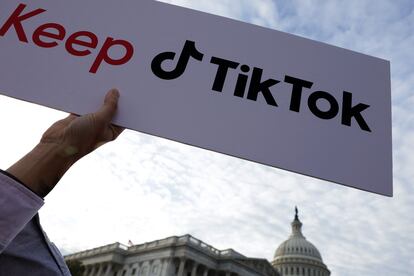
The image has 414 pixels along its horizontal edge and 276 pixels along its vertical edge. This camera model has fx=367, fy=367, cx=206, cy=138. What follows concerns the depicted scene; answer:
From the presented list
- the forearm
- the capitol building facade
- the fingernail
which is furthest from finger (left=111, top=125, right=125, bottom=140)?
the capitol building facade

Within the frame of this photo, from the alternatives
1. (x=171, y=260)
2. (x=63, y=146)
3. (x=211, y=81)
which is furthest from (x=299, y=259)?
(x=63, y=146)

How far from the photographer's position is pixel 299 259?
89500 millimetres

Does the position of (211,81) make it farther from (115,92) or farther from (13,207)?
(13,207)

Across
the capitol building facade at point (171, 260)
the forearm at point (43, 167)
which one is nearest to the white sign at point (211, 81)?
the forearm at point (43, 167)

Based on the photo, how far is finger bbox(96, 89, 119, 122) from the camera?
1.75m

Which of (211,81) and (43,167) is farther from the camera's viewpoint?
(211,81)

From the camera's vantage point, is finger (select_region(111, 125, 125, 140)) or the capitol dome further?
the capitol dome

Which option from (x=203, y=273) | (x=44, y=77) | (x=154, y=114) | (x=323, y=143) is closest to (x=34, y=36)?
(x=44, y=77)

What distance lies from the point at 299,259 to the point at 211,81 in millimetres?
95156

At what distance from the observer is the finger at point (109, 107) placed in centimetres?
175

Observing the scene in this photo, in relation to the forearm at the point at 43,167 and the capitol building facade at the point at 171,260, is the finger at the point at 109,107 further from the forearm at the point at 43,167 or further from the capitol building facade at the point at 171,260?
the capitol building facade at the point at 171,260

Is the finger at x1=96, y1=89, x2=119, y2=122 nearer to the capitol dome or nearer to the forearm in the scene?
the forearm

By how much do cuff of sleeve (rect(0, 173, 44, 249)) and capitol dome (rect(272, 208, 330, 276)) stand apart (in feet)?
313

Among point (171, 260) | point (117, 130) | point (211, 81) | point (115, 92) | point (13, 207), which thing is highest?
point (171, 260)
